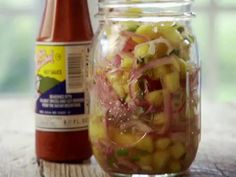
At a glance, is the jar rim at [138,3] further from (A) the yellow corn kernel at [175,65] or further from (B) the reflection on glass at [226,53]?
(B) the reflection on glass at [226,53]

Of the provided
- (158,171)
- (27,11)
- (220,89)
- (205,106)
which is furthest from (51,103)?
(220,89)

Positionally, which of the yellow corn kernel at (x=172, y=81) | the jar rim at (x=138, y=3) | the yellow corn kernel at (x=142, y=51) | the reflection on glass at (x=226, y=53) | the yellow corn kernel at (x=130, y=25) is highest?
the jar rim at (x=138, y=3)

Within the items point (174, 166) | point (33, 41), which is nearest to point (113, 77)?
point (174, 166)

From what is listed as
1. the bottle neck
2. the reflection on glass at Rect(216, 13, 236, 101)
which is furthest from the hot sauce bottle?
the reflection on glass at Rect(216, 13, 236, 101)

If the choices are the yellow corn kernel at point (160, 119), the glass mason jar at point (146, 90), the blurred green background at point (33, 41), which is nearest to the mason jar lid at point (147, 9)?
the glass mason jar at point (146, 90)

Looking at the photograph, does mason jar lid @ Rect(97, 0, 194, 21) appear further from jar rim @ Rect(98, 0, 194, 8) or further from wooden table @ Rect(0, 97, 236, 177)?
wooden table @ Rect(0, 97, 236, 177)

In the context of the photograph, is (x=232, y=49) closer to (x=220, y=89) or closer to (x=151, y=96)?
(x=220, y=89)

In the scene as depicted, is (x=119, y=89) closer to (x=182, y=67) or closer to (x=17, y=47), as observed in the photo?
(x=182, y=67)
